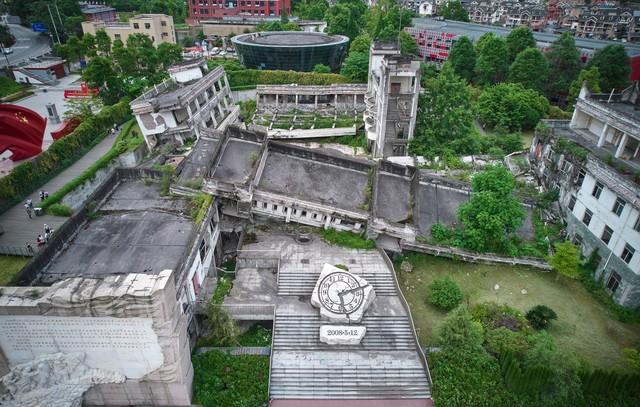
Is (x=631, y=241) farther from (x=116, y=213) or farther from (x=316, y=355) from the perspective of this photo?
(x=116, y=213)

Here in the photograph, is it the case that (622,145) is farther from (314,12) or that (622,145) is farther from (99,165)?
(314,12)

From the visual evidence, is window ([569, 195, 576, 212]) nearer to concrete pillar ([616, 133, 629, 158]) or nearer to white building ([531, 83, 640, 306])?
white building ([531, 83, 640, 306])

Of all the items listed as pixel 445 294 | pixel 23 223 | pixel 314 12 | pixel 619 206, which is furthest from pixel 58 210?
pixel 314 12

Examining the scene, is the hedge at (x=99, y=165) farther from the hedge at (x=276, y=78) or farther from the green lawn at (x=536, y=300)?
the green lawn at (x=536, y=300)

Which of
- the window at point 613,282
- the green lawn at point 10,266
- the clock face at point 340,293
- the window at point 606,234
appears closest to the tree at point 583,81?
the window at point 606,234

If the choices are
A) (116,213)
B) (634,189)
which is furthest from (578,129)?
(116,213)

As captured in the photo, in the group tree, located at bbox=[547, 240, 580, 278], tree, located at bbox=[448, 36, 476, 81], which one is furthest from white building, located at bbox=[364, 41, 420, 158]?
tree, located at bbox=[448, 36, 476, 81]
